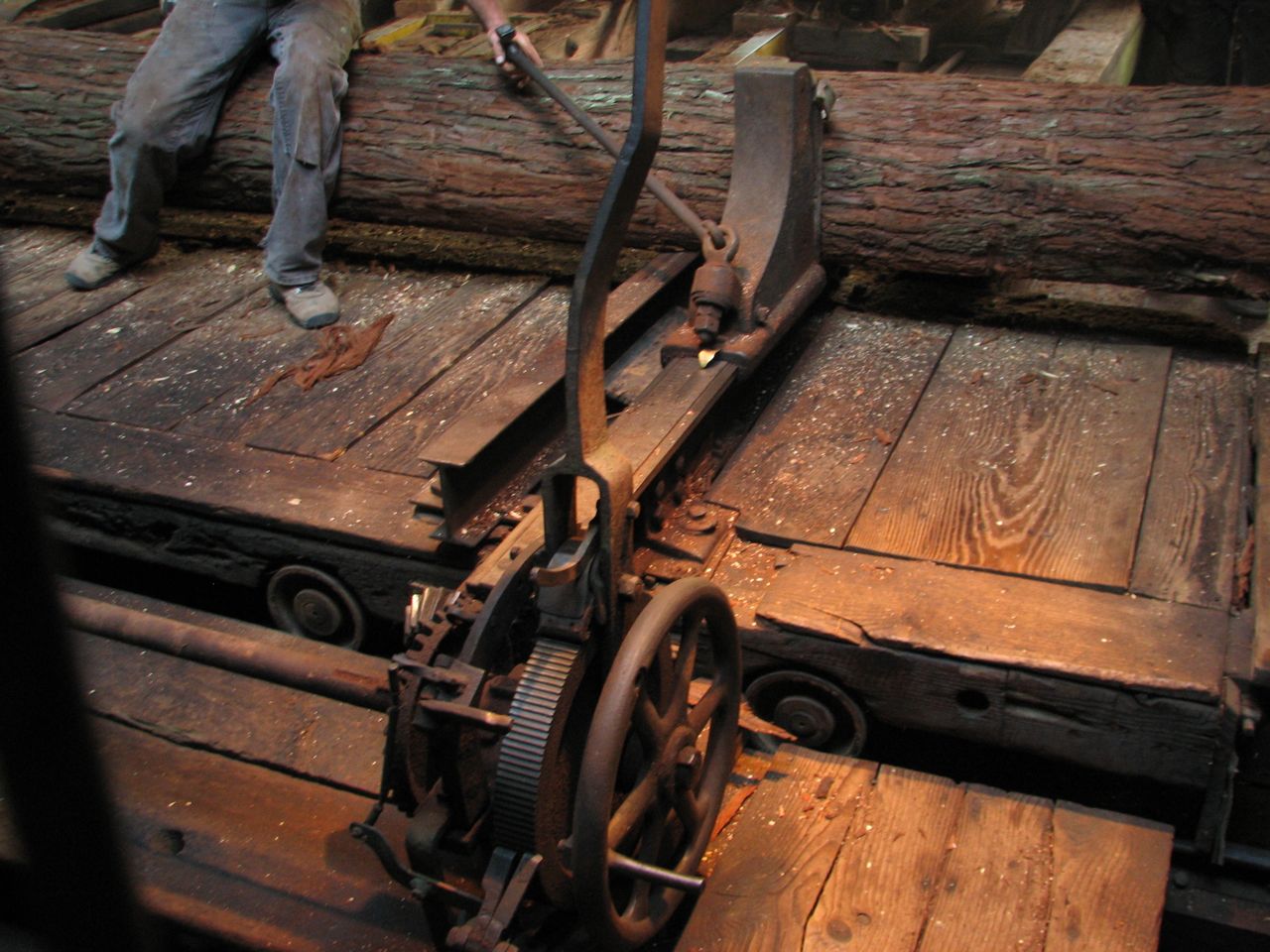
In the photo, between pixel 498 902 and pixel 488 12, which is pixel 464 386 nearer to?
pixel 488 12

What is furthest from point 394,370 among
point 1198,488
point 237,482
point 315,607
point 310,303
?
point 1198,488

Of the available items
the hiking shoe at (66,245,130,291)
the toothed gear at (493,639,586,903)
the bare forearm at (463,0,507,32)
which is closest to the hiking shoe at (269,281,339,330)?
the hiking shoe at (66,245,130,291)

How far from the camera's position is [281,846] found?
1.85m

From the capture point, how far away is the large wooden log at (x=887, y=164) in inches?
112

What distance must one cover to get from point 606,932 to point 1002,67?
17.1 ft

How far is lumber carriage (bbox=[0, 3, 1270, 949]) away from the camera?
63.1 inches

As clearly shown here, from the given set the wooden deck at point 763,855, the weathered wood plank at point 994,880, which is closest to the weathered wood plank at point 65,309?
the wooden deck at point 763,855

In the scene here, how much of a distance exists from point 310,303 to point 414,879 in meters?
2.21

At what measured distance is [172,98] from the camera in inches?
141

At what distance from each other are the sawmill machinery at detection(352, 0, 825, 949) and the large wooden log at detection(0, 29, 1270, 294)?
163cm

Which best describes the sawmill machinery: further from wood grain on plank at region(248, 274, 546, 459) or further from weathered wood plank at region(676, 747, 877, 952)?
wood grain on plank at region(248, 274, 546, 459)

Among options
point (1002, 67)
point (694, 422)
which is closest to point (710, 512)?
point (694, 422)

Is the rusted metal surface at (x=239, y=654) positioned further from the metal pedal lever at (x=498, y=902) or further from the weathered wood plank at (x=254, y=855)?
the metal pedal lever at (x=498, y=902)

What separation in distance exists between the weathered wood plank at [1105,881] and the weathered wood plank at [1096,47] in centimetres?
283
